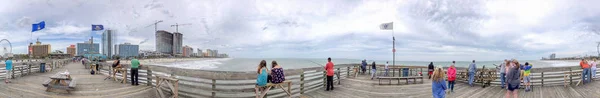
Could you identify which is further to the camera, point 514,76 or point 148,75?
point 148,75

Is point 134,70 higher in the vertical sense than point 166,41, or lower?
lower

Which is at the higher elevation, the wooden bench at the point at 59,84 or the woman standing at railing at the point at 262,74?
the woman standing at railing at the point at 262,74

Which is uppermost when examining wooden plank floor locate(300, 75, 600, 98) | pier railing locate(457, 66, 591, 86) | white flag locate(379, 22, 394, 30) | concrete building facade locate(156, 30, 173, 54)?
concrete building facade locate(156, 30, 173, 54)

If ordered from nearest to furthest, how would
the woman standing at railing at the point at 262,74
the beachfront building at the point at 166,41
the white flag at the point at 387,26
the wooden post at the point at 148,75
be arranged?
the woman standing at railing at the point at 262,74
the wooden post at the point at 148,75
the white flag at the point at 387,26
the beachfront building at the point at 166,41

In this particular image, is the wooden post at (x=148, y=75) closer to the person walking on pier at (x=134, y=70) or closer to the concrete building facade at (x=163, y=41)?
the person walking on pier at (x=134, y=70)

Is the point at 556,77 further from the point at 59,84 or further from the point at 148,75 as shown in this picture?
the point at 59,84

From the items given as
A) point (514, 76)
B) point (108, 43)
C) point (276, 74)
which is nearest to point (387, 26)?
point (514, 76)

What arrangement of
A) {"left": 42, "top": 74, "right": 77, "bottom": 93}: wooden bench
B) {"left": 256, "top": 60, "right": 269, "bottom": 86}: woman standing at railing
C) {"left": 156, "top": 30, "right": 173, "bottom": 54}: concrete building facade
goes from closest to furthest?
{"left": 256, "top": 60, "right": 269, "bottom": 86}: woman standing at railing → {"left": 42, "top": 74, "right": 77, "bottom": 93}: wooden bench → {"left": 156, "top": 30, "right": 173, "bottom": 54}: concrete building facade

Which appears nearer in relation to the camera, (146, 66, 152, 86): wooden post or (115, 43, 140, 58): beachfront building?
(146, 66, 152, 86): wooden post

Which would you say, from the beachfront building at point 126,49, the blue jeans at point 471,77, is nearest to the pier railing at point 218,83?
the blue jeans at point 471,77

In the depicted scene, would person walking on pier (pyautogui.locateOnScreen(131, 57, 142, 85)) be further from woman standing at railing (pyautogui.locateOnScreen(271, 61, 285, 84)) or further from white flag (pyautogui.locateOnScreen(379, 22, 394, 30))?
white flag (pyautogui.locateOnScreen(379, 22, 394, 30))

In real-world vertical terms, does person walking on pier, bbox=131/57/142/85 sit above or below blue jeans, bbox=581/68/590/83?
above

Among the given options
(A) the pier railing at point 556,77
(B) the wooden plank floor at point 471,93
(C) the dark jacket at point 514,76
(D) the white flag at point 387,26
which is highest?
(D) the white flag at point 387,26

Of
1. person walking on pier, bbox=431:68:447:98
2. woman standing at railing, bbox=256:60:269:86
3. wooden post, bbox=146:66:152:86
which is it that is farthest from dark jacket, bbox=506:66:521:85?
wooden post, bbox=146:66:152:86
